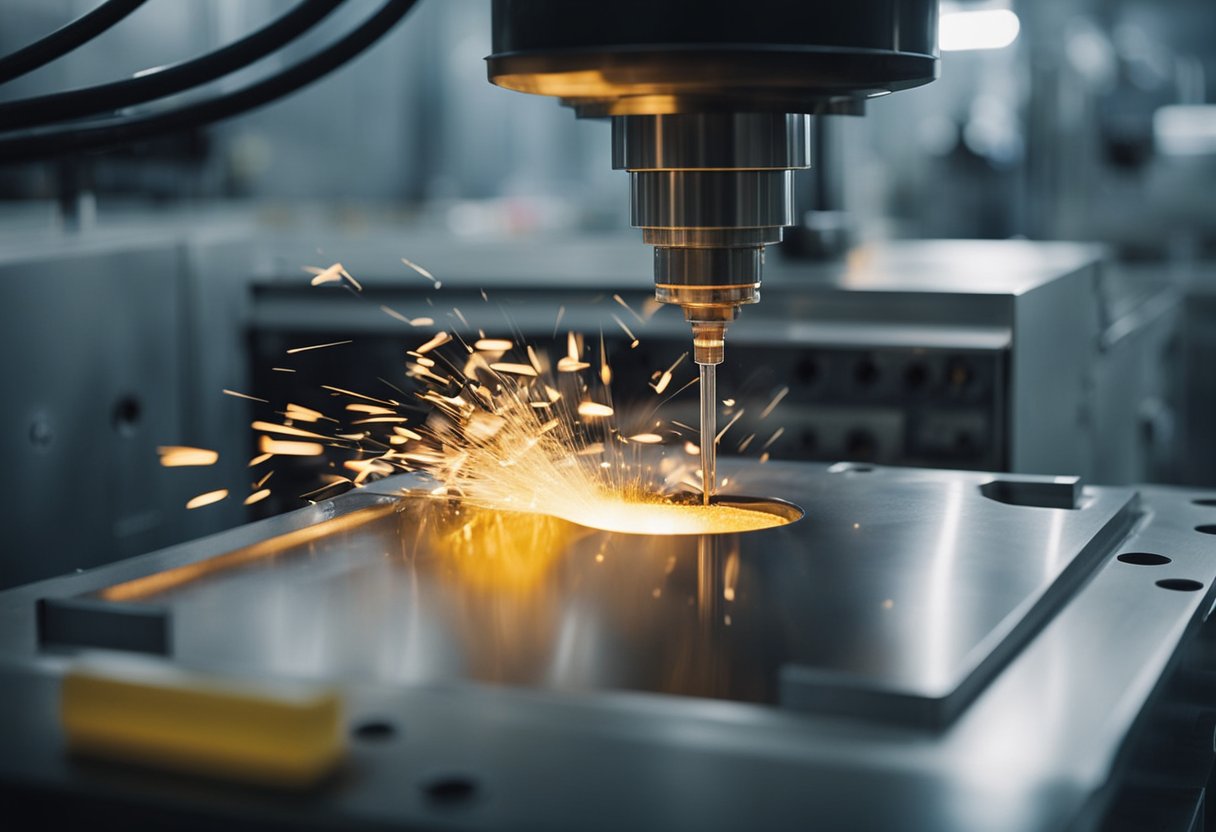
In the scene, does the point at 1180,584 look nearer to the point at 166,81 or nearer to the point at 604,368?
the point at 166,81

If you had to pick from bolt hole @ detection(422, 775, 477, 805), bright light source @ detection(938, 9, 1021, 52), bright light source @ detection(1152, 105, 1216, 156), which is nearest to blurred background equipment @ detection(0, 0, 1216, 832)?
bolt hole @ detection(422, 775, 477, 805)

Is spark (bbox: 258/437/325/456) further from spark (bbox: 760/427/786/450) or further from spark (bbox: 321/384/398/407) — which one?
spark (bbox: 760/427/786/450)

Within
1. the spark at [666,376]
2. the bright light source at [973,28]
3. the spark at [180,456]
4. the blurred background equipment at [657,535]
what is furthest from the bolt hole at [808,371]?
the bright light source at [973,28]

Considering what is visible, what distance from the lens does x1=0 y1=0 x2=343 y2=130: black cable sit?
91 centimetres

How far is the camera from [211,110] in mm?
1059

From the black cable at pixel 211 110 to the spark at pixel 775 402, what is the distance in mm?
668

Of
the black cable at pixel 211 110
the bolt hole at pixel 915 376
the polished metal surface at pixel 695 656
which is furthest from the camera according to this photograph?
the bolt hole at pixel 915 376

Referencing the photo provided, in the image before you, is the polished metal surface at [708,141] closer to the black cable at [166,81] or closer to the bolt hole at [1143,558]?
the black cable at [166,81]

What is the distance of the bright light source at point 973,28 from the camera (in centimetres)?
256

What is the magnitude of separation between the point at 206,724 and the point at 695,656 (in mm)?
240

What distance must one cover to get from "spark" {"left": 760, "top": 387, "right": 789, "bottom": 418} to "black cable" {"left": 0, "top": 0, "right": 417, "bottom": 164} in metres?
0.67

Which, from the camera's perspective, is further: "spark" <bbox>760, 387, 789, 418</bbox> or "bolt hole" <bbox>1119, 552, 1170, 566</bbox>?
"spark" <bbox>760, 387, 789, 418</bbox>

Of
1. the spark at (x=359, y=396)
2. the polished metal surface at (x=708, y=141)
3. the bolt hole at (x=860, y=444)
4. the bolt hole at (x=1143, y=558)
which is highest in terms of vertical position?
the polished metal surface at (x=708, y=141)

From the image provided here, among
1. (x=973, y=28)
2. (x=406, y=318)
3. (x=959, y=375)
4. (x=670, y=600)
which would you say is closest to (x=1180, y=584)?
(x=670, y=600)
